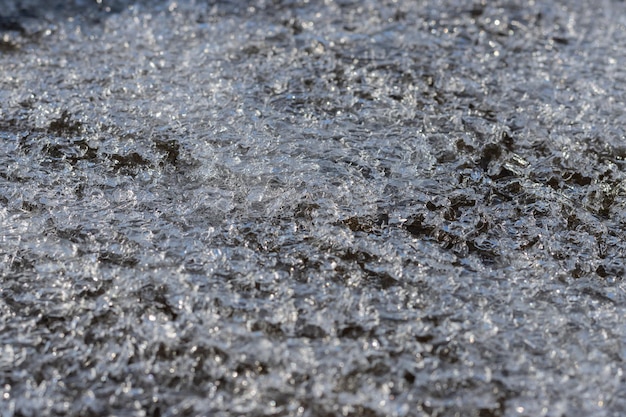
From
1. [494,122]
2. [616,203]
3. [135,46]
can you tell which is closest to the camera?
[616,203]

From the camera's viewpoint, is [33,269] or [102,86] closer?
[33,269]

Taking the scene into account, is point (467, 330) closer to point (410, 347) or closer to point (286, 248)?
point (410, 347)

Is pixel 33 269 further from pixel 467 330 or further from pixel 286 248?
pixel 467 330

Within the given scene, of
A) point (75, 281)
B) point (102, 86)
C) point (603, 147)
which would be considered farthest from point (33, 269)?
point (603, 147)

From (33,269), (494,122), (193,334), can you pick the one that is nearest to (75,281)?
(33,269)

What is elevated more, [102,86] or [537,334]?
[102,86]

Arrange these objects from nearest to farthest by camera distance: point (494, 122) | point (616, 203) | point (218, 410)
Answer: point (218, 410) → point (616, 203) → point (494, 122)
